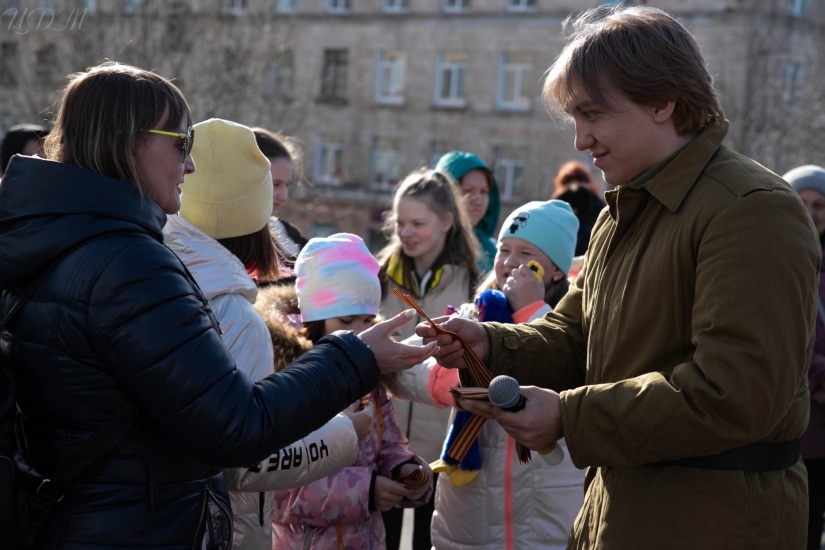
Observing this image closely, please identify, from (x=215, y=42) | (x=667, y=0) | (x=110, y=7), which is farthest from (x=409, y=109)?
(x=110, y=7)

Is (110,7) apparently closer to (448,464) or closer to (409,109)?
(409,109)

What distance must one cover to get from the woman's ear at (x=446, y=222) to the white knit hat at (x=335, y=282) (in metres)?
1.59

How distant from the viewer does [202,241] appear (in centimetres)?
278

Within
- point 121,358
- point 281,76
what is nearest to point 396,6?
point 281,76

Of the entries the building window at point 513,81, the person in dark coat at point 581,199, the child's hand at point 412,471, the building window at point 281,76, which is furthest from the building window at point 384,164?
the child's hand at point 412,471

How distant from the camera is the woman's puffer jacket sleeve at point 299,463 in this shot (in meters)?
2.62

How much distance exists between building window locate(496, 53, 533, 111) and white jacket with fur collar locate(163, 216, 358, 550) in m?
26.3

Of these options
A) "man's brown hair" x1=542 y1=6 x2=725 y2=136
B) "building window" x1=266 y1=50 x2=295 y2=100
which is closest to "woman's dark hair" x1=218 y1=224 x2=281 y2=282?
"man's brown hair" x1=542 y1=6 x2=725 y2=136

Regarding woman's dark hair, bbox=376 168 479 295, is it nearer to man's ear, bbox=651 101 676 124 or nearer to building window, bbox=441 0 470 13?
man's ear, bbox=651 101 676 124

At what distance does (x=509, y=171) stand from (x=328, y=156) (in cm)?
677

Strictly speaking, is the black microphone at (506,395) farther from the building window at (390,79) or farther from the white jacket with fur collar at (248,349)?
the building window at (390,79)

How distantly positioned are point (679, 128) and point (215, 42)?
19.1 metres

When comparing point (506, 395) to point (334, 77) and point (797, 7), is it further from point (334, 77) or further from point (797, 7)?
point (334, 77)

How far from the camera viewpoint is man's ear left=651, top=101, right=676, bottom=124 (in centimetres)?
223
